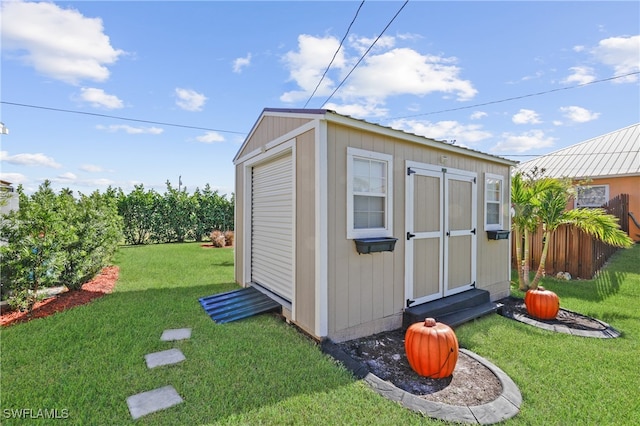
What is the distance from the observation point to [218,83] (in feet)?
29.0

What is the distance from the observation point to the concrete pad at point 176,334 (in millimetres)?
3358

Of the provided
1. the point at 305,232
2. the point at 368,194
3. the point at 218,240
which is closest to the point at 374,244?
A: the point at 368,194

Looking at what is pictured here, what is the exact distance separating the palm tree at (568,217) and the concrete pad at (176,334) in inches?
237

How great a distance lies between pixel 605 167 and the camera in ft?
37.1

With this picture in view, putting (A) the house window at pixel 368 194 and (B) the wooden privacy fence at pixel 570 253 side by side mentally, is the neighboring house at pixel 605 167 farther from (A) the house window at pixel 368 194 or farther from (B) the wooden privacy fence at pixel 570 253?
(A) the house window at pixel 368 194

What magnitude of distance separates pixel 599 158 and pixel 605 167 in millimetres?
1156

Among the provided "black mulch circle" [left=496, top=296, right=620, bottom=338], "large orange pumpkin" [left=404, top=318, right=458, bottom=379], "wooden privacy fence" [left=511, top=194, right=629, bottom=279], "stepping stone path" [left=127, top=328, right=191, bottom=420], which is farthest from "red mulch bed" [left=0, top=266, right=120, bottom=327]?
"wooden privacy fence" [left=511, top=194, right=629, bottom=279]

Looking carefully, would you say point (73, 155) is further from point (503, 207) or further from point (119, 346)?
point (503, 207)

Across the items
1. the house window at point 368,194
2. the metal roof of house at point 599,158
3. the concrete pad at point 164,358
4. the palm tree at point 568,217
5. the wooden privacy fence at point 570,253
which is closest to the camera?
the concrete pad at point 164,358

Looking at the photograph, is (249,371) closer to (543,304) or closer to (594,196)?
(543,304)

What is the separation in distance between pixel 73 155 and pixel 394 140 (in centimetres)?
1037

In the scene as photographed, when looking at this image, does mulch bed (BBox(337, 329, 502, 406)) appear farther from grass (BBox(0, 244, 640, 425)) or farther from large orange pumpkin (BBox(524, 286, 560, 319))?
large orange pumpkin (BBox(524, 286, 560, 319))

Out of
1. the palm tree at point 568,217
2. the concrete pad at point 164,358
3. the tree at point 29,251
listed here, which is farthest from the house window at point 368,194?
the tree at point 29,251

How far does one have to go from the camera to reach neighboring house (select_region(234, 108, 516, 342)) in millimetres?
3299
